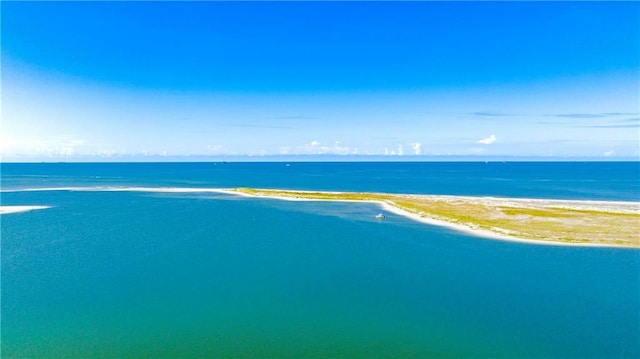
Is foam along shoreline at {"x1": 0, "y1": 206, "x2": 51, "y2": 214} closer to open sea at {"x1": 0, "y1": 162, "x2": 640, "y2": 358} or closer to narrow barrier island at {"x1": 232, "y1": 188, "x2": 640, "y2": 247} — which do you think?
open sea at {"x1": 0, "y1": 162, "x2": 640, "y2": 358}

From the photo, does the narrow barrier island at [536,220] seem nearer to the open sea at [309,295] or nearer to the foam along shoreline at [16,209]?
the open sea at [309,295]

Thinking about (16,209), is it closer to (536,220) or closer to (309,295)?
(309,295)

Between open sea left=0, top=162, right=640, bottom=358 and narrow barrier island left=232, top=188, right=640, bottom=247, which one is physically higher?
narrow barrier island left=232, top=188, right=640, bottom=247

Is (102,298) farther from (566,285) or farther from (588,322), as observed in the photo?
(566,285)

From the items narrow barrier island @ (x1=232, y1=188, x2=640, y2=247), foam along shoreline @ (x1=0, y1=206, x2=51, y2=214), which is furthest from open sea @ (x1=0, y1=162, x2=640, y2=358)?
foam along shoreline @ (x1=0, y1=206, x2=51, y2=214)

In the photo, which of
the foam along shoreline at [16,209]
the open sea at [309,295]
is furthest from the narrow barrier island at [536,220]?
the foam along shoreline at [16,209]

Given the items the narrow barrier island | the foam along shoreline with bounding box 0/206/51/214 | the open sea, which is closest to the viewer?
the open sea

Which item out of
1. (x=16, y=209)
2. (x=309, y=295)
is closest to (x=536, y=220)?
(x=309, y=295)
